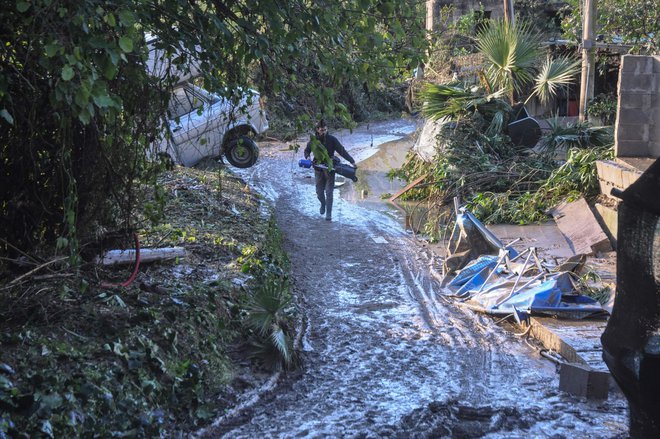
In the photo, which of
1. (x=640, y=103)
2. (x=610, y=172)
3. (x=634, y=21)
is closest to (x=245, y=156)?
(x=610, y=172)

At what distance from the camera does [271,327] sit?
684 centimetres

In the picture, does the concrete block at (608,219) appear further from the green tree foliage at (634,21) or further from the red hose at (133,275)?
the red hose at (133,275)

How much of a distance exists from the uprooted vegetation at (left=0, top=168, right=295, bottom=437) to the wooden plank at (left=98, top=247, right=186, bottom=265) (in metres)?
0.10

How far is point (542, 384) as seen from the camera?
21.5 feet

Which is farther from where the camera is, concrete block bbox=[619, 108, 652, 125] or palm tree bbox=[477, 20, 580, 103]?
palm tree bbox=[477, 20, 580, 103]

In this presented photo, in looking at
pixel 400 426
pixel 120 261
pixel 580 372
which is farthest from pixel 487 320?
pixel 120 261

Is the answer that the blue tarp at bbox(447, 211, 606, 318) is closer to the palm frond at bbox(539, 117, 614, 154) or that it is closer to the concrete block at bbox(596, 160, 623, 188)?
the concrete block at bbox(596, 160, 623, 188)

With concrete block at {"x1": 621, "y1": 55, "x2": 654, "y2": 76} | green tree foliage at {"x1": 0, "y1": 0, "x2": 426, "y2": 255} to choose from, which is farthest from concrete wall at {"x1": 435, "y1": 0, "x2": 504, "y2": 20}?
green tree foliage at {"x1": 0, "y1": 0, "x2": 426, "y2": 255}

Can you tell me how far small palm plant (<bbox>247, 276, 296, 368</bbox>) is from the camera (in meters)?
6.64

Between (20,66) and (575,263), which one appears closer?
(20,66)

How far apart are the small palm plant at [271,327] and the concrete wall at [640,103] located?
254 inches

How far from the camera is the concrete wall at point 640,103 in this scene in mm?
10609

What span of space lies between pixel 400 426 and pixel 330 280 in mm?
4467

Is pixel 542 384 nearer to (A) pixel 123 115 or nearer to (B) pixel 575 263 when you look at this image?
(B) pixel 575 263
